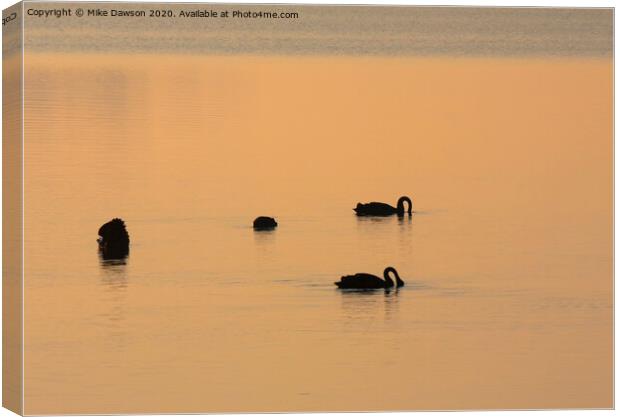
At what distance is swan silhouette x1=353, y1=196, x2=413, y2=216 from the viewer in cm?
1418

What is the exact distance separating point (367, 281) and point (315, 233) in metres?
0.52

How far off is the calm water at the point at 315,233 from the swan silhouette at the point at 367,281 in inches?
2.1

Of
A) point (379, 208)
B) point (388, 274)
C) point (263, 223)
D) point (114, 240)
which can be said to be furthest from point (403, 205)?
point (114, 240)

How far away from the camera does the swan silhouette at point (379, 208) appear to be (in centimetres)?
1418

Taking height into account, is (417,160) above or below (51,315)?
above

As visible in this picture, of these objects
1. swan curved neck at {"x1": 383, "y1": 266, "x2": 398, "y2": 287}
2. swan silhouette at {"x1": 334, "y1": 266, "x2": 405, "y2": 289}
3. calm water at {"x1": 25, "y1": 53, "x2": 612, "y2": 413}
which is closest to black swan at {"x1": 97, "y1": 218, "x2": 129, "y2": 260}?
calm water at {"x1": 25, "y1": 53, "x2": 612, "y2": 413}

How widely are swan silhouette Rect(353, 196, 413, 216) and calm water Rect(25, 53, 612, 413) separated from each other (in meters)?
0.09

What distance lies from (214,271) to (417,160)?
1.68m

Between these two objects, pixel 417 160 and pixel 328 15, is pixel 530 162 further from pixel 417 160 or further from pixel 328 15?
pixel 328 15

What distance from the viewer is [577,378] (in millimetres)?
14438

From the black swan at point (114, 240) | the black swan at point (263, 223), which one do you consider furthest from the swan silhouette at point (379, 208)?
the black swan at point (114, 240)

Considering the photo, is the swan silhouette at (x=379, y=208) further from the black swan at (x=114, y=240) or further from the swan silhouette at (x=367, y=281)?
the black swan at (x=114, y=240)

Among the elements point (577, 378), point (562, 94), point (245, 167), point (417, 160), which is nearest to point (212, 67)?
point (245, 167)

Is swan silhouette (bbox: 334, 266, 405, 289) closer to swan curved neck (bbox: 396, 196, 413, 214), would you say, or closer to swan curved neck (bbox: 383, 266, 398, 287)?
swan curved neck (bbox: 383, 266, 398, 287)
